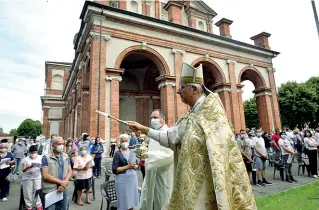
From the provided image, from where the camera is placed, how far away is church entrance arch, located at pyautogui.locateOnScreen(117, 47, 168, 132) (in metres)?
19.7

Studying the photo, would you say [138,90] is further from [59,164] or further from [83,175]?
[59,164]

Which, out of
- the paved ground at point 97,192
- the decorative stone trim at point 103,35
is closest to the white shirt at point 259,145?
the paved ground at point 97,192

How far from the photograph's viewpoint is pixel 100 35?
1359cm

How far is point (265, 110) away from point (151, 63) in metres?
11.4

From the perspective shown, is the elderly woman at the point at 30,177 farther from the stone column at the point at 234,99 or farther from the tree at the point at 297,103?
the tree at the point at 297,103

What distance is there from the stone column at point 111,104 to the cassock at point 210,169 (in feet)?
37.5

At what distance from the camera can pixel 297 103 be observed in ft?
99.4

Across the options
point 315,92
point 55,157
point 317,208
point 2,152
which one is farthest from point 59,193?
point 315,92

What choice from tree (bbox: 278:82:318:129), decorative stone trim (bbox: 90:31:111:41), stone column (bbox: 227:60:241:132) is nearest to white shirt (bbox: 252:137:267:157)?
stone column (bbox: 227:60:241:132)

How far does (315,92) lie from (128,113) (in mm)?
26808

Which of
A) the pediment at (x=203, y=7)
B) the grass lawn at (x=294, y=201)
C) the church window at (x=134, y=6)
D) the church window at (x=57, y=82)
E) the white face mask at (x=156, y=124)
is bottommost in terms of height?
the grass lawn at (x=294, y=201)

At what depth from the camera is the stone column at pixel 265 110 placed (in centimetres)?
1966

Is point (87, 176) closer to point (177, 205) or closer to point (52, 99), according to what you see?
point (177, 205)

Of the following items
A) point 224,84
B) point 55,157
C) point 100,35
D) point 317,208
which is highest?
point 100,35
